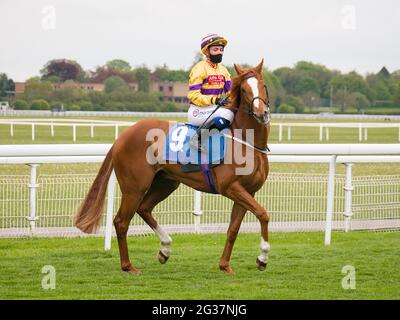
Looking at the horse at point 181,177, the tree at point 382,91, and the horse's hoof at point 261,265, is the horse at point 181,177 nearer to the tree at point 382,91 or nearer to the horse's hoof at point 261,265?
the horse's hoof at point 261,265

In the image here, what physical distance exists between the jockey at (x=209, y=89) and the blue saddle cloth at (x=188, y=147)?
2.2 inches

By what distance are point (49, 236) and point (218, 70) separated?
120 inches

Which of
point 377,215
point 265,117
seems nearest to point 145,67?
point 377,215

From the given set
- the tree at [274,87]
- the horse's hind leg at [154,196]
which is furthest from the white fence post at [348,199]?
the tree at [274,87]

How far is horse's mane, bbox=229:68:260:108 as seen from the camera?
674 centimetres

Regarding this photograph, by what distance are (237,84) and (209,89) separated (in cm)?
31

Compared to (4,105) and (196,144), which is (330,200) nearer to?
(196,144)

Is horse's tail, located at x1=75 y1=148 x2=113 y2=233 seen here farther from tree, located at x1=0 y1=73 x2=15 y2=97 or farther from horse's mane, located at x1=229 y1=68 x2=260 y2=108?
tree, located at x1=0 y1=73 x2=15 y2=97

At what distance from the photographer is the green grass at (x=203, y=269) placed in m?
6.05

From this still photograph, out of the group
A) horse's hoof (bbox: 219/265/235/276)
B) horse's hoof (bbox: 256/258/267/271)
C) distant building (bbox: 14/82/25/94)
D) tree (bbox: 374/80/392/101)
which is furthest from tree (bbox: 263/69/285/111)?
horse's hoof (bbox: 256/258/267/271)

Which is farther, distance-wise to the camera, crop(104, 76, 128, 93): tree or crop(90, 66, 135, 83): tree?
crop(90, 66, 135, 83): tree

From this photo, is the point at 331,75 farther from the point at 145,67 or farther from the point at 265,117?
the point at 265,117

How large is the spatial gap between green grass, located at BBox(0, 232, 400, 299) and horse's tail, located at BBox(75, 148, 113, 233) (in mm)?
319

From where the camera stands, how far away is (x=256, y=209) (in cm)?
665
